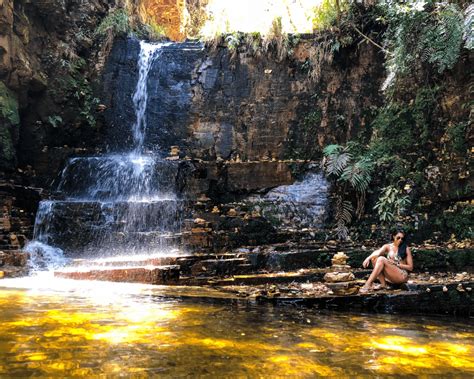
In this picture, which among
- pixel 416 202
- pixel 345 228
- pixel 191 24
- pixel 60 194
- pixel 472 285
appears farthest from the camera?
pixel 191 24

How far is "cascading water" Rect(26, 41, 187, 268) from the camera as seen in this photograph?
8523 mm

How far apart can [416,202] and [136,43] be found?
10205mm

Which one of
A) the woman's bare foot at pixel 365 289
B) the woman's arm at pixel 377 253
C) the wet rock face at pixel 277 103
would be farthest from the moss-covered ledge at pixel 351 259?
the wet rock face at pixel 277 103

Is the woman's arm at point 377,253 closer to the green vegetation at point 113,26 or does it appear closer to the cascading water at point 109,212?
the cascading water at point 109,212

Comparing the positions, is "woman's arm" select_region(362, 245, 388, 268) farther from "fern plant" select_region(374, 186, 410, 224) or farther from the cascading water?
the cascading water

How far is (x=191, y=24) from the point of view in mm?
18594

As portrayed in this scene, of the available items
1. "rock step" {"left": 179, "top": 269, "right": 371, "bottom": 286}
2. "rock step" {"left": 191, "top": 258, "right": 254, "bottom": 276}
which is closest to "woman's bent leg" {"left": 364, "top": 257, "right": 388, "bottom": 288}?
"rock step" {"left": 179, "top": 269, "right": 371, "bottom": 286}

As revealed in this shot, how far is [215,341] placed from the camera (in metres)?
2.89

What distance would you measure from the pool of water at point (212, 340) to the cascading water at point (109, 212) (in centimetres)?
398

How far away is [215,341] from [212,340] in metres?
0.03

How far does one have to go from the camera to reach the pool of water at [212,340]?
7.68ft

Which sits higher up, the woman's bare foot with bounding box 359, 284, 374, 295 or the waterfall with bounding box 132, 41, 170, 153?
the waterfall with bounding box 132, 41, 170, 153

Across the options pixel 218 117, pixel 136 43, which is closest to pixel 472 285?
pixel 218 117

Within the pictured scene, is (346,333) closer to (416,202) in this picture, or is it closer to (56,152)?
(416,202)
